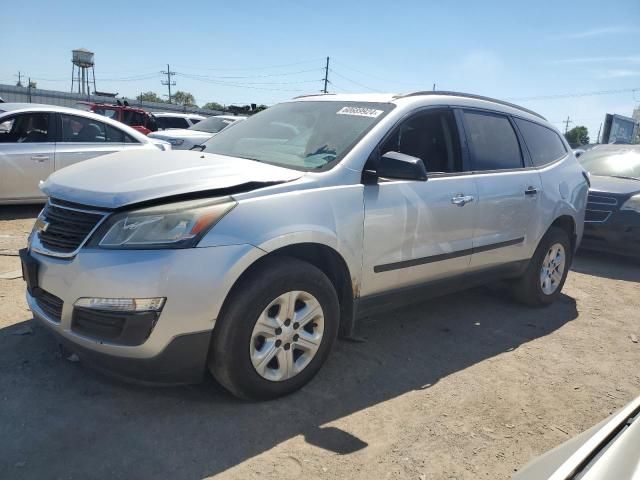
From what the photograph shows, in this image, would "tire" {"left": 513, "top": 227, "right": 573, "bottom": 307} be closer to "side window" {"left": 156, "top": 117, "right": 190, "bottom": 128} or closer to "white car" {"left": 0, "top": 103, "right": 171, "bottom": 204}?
"white car" {"left": 0, "top": 103, "right": 171, "bottom": 204}

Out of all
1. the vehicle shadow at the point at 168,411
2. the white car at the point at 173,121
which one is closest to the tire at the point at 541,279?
the vehicle shadow at the point at 168,411

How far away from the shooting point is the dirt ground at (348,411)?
2459 millimetres

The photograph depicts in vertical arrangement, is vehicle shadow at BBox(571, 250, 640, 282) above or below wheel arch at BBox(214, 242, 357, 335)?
below

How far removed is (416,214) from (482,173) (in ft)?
3.05

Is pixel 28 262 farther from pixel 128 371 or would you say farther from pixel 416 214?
pixel 416 214

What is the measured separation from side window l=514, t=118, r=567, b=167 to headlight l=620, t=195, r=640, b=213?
2550 mm

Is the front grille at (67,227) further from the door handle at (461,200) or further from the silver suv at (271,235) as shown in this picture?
the door handle at (461,200)

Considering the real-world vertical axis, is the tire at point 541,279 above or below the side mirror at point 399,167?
below

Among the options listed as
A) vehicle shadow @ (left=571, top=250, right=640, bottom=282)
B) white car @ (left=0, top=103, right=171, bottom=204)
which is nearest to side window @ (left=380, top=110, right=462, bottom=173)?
vehicle shadow @ (left=571, top=250, right=640, bottom=282)

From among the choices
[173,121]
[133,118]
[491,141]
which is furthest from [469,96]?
[173,121]

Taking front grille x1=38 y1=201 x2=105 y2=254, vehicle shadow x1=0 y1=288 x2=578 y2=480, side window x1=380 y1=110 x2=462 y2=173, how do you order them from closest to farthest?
vehicle shadow x1=0 y1=288 x2=578 y2=480 < front grille x1=38 y1=201 x2=105 y2=254 < side window x1=380 y1=110 x2=462 y2=173

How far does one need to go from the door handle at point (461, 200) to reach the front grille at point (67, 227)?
235 cm

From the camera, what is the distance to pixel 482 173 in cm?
410

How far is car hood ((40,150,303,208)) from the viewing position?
2654 mm
